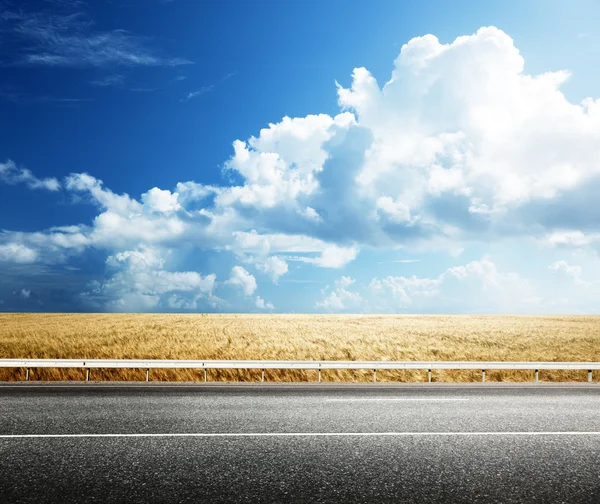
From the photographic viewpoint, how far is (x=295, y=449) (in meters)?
6.54

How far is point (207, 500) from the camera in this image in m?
4.80

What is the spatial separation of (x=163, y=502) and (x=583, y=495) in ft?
13.7

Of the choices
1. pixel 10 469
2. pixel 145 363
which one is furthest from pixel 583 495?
pixel 145 363

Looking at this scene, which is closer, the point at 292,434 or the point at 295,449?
the point at 295,449

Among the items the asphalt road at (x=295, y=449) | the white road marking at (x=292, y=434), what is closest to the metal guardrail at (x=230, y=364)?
the asphalt road at (x=295, y=449)

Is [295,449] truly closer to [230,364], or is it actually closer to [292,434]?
[292,434]

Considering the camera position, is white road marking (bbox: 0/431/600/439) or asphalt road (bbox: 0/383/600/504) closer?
asphalt road (bbox: 0/383/600/504)

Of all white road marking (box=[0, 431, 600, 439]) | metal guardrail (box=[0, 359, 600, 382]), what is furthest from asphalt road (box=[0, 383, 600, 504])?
metal guardrail (box=[0, 359, 600, 382])

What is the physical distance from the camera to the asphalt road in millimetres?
5082

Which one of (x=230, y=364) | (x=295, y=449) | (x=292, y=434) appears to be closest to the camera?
(x=295, y=449)

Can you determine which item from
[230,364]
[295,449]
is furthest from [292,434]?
[230,364]

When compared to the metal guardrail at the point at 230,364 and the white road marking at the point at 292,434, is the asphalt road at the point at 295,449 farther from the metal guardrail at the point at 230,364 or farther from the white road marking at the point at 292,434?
the metal guardrail at the point at 230,364

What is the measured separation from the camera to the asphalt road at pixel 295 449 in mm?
5082

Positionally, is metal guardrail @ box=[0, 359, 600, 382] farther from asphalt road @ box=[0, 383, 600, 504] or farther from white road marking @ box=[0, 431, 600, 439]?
white road marking @ box=[0, 431, 600, 439]
